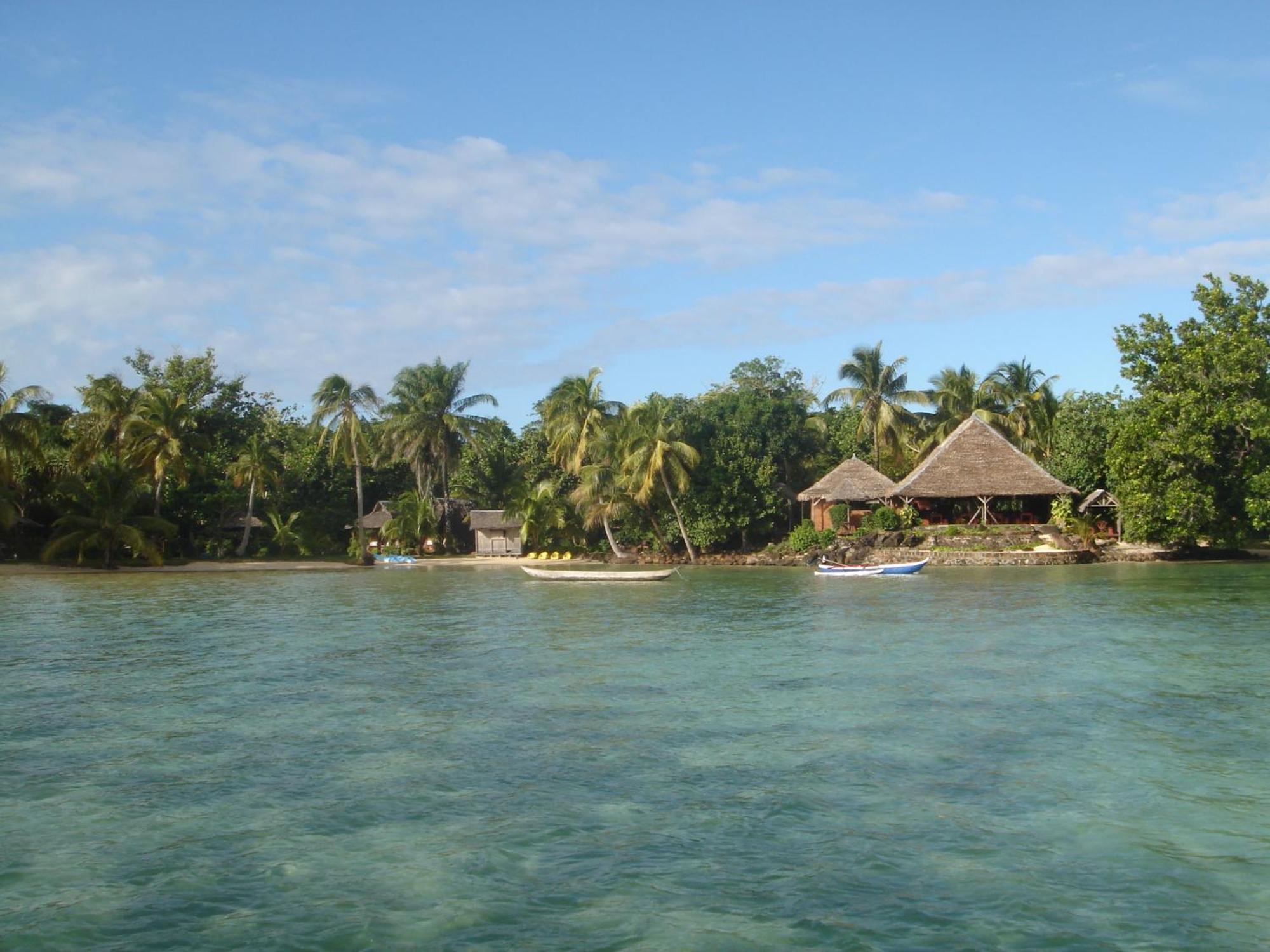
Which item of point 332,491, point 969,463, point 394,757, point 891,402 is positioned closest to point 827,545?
point 969,463

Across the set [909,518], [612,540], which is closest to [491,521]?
[612,540]

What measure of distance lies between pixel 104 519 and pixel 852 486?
27.1 m

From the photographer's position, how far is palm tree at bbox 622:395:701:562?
3819 cm

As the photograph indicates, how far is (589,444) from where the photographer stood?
134 ft

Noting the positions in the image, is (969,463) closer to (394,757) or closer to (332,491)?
(332,491)

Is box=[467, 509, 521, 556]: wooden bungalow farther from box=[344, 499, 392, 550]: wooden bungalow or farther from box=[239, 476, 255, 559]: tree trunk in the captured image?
box=[239, 476, 255, 559]: tree trunk

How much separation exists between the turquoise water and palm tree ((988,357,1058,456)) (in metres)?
26.2

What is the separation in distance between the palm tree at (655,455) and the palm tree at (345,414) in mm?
10774

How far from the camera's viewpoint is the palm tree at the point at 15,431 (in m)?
33.5

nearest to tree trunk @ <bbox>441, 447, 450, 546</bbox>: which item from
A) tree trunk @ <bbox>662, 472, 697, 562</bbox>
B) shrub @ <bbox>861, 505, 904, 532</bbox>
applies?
tree trunk @ <bbox>662, 472, 697, 562</bbox>

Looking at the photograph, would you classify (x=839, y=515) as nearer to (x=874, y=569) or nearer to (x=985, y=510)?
(x=985, y=510)

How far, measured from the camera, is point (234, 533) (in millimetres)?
44000

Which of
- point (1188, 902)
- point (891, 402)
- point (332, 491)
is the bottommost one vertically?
point (1188, 902)

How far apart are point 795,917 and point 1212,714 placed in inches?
283
